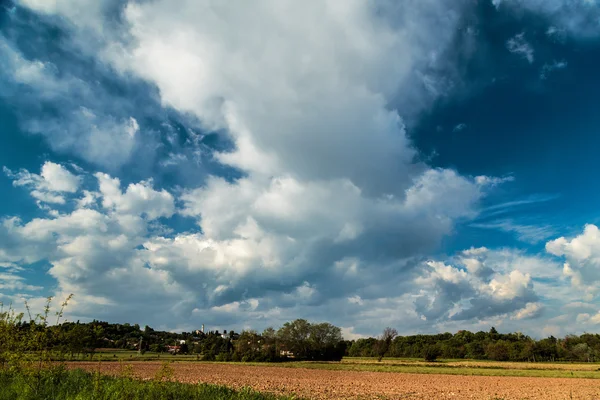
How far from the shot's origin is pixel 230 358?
126375mm

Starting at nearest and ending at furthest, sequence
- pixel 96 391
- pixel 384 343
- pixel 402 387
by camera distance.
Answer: pixel 96 391 → pixel 402 387 → pixel 384 343

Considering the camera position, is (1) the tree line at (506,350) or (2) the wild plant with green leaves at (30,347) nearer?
(2) the wild plant with green leaves at (30,347)

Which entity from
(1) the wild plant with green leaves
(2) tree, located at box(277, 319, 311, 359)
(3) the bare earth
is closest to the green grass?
(1) the wild plant with green leaves

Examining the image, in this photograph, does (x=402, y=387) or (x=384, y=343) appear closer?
(x=402, y=387)

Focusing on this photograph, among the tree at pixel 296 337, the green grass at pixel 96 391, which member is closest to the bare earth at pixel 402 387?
the green grass at pixel 96 391

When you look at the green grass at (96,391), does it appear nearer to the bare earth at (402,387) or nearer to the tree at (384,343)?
the bare earth at (402,387)

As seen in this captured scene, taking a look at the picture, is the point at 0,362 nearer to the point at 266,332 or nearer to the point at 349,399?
the point at 349,399

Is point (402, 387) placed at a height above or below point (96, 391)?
below

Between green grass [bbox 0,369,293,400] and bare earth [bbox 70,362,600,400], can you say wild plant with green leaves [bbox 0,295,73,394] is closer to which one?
green grass [bbox 0,369,293,400]

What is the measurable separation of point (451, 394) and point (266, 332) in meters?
108

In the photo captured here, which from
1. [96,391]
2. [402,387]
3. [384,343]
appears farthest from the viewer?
[384,343]

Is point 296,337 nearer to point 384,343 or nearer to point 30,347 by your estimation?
point 384,343

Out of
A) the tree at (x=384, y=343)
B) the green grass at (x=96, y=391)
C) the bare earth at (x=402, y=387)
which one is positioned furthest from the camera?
the tree at (x=384, y=343)

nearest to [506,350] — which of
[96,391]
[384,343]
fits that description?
[384,343]
